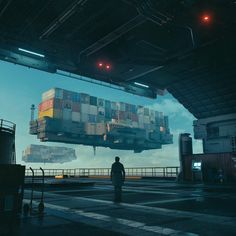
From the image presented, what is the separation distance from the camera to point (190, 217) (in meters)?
7.69

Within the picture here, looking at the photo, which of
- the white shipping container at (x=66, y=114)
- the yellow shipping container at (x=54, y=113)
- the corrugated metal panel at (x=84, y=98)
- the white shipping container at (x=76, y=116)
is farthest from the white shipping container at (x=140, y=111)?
the yellow shipping container at (x=54, y=113)

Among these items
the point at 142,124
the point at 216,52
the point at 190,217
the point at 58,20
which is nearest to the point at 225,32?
the point at 216,52

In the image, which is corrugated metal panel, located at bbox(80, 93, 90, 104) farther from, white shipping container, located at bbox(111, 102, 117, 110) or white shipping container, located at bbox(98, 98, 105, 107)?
white shipping container, located at bbox(111, 102, 117, 110)

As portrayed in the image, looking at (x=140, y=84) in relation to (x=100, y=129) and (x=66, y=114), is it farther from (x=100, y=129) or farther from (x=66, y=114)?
(x=100, y=129)

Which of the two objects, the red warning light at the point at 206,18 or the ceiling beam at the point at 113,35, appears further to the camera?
the red warning light at the point at 206,18

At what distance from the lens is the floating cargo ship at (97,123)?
7456 cm

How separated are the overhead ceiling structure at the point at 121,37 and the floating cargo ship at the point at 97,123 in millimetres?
42642

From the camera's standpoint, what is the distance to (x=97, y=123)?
82.6 meters

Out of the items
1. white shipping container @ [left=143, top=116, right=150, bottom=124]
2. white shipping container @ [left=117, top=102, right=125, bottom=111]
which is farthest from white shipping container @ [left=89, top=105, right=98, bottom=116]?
white shipping container @ [left=143, top=116, right=150, bottom=124]

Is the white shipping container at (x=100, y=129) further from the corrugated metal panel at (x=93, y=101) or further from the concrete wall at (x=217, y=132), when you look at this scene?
the concrete wall at (x=217, y=132)

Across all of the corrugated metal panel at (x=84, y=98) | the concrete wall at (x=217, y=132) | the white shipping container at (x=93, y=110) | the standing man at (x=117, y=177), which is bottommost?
the standing man at (x=117, y=177)

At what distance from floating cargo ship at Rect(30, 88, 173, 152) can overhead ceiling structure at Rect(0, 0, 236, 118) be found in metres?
42.6

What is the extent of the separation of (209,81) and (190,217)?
105 feet

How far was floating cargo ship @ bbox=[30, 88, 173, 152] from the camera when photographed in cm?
7456
